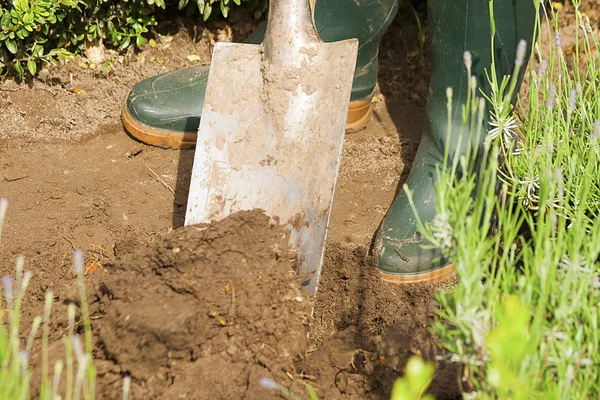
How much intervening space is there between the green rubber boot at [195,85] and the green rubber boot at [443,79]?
1.21 ft

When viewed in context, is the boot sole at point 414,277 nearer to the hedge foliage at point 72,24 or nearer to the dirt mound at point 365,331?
the dirt mound at point 365,331

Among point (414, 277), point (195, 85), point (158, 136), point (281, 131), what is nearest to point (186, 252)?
point (281, 131)

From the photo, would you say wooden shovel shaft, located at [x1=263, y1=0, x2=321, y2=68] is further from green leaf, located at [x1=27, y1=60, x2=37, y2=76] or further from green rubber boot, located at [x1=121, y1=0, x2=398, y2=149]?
green leaf, located at [x1=27, y1=60, x2=37, y2=76]

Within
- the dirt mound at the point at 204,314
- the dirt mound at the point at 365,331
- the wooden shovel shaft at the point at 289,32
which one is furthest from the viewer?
the wooden shovel shaft at the point at 289,32

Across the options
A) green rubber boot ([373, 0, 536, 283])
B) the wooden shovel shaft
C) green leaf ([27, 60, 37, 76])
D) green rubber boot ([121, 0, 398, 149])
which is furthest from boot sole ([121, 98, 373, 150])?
green rubber boot ([373, 0, 536, 283])


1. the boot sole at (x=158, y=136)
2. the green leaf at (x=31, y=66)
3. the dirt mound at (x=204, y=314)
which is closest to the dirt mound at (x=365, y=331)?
the dirt mound at (x=204, y=314)

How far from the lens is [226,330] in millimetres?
1587

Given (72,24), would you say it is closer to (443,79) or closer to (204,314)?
(443,79)

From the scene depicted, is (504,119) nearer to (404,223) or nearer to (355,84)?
A: (404,223)

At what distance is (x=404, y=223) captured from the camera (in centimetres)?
208

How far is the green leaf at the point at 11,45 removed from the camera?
2.55 meters

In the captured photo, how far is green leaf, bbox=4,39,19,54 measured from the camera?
8.36 ft

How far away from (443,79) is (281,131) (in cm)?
58

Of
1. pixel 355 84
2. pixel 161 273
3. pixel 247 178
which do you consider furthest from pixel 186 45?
pixel 161 273
